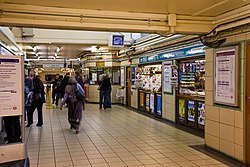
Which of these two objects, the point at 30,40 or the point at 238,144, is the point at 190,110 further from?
the point at 30,40

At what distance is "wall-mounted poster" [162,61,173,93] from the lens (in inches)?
330

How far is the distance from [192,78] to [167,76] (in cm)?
111

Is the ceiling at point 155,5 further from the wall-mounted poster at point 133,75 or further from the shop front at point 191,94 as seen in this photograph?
the wall-mounted poster at point 133,75

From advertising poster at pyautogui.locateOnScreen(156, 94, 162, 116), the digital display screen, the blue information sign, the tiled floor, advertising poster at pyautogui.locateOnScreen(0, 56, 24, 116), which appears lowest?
the tiled floor

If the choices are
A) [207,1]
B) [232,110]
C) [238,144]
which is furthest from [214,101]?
[207,1]

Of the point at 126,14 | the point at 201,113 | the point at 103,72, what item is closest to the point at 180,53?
the point at 201,113

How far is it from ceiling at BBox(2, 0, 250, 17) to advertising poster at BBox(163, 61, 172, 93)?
3.71 metres

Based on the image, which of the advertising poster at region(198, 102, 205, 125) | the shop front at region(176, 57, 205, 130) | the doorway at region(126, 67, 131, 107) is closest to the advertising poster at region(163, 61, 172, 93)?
the shop front at region(176, 57, 205, 130)

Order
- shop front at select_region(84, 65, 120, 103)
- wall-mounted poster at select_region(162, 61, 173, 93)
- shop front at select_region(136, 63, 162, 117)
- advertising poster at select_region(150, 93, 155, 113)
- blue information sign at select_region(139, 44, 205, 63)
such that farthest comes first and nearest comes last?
shop front at select_region(84, 65, 120, 103) → advertising poster at select_region(150, 93, 155, 113) → shop front at select_region(136, 63, 162, 117) → wall-mounted poster at select_region(162, 61, 173, 93) → blue information sign at select_region(139, 44, 205, 63)

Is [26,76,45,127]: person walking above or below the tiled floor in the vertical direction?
above

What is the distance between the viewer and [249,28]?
4328 millimetres

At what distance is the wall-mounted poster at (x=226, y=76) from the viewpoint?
4.68 meters

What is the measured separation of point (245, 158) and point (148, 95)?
5.95m

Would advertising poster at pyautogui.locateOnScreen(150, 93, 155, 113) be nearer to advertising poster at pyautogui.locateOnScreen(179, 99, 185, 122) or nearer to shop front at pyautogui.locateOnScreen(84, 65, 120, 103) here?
advertising poster at pyautogui.locateOnScreen(179, 99, 185, 122)
